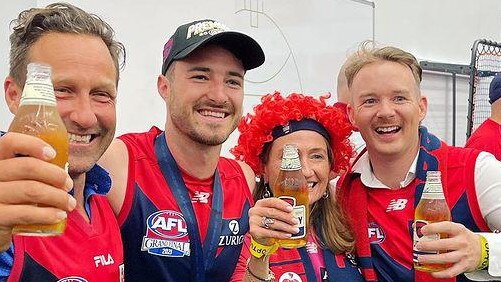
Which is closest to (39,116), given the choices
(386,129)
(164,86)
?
(164,86)

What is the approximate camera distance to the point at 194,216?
1.70 metres

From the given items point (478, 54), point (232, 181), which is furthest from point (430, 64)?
point (232, 181)

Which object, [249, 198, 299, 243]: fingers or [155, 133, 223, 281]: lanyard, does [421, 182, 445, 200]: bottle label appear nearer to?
[249, 198, 299, 243]: fingers

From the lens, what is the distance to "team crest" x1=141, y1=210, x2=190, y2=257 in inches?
64.1

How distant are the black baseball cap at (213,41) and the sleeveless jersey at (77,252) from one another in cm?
58

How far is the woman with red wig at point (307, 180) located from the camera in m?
1.57

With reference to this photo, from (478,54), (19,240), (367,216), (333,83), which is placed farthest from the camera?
(478,54)

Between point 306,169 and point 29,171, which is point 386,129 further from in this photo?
point 29,171

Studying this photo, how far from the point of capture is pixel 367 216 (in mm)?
1899

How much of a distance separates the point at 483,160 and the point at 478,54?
10.6 ft

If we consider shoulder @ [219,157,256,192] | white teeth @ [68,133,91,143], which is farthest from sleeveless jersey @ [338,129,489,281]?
white teeth @ [68,133,91,143]

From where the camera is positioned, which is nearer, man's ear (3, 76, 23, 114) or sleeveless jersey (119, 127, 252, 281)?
man's ear (3, 76, 23, 114)

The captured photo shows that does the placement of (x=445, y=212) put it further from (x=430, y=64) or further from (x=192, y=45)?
(x=430, y=64)

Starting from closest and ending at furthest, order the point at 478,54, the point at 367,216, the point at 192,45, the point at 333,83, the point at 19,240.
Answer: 1. the point at 19,240
2. the point at 192,45
3. the point at 367,216
4. the point at 333,83
5. the point at 478,54
